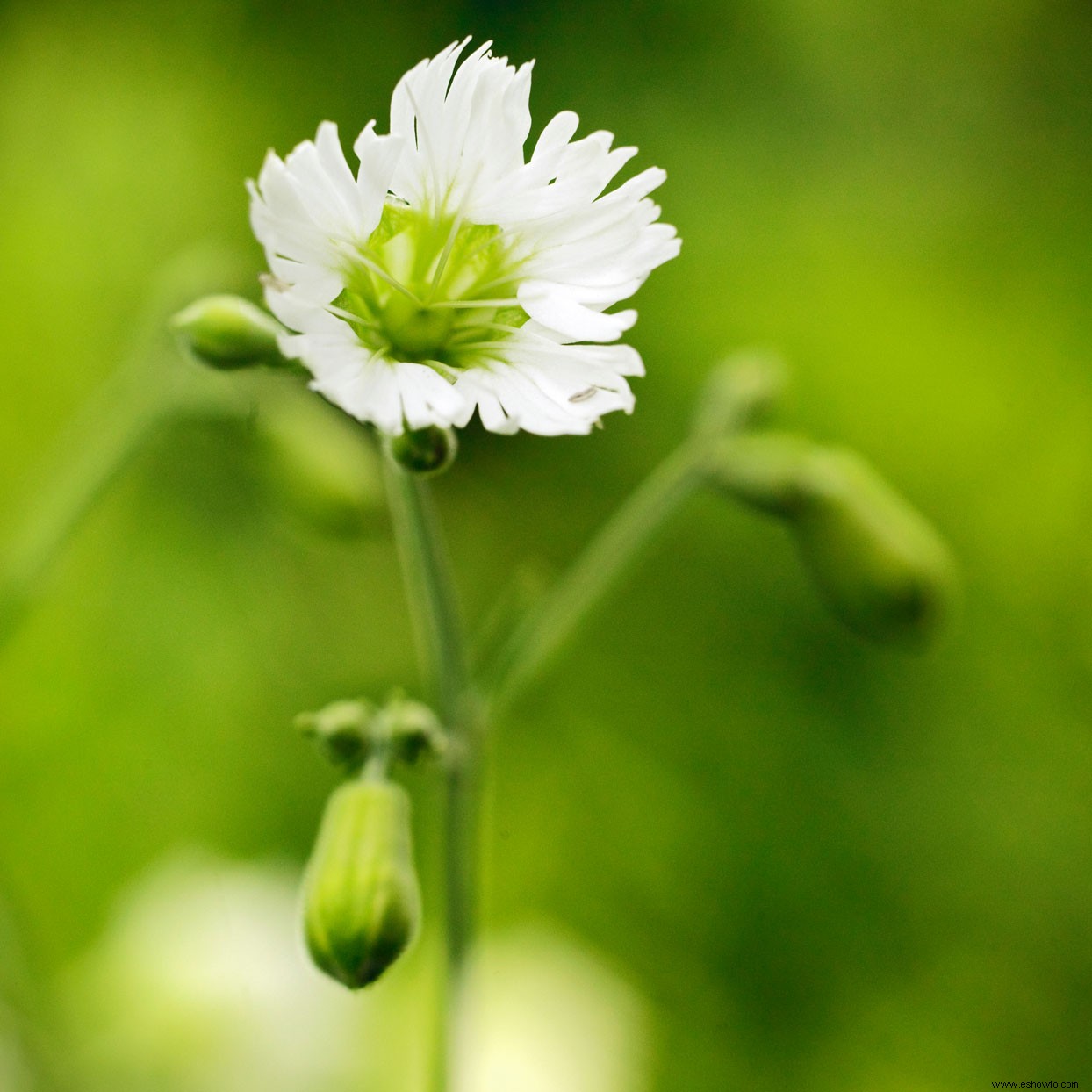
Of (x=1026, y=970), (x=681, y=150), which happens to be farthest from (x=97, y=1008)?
(x=681, y=150)

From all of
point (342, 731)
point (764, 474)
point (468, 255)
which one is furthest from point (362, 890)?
point (764, 474)

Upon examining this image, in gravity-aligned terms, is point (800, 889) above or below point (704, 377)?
below

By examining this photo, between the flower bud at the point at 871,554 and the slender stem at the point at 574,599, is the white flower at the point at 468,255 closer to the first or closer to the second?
the slender stem at the point at 574,599

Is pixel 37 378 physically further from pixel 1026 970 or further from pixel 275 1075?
pixel 1026 970

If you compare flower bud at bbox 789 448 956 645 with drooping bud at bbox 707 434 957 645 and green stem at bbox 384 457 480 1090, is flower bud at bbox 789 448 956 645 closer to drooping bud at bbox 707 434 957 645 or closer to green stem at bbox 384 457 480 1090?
drooping bud at bbox 707 434 957 645

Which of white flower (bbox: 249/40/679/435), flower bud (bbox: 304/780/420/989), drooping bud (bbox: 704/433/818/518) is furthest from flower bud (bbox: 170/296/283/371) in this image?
drooping bud (bbox: 704/433/818/518)

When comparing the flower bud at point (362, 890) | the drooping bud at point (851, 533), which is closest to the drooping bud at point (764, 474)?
the drooping bud at point (851, 533)
